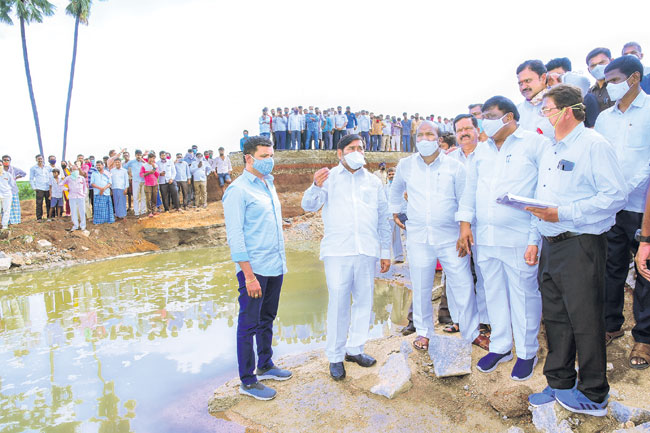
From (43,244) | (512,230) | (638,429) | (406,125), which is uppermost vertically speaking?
(406,125)

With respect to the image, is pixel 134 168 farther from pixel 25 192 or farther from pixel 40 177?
pixel 25 192

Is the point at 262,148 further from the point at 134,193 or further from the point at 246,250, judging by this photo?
the point at 134,193

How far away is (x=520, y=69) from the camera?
146 inches

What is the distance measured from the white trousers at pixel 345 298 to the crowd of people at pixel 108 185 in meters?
10.9

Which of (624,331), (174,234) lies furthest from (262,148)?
(174,234)

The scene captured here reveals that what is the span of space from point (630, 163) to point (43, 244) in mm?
12533

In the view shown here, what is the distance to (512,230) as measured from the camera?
118 inches

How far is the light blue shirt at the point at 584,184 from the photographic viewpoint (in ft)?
7.80

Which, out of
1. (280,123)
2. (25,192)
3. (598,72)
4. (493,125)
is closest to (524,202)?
(493,125)

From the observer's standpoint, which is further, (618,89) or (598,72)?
(598,72)

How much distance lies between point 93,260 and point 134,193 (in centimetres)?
310

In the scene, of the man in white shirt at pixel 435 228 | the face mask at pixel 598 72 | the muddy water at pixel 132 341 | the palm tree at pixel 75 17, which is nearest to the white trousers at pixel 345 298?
the man in white shirt at pixel 435 228

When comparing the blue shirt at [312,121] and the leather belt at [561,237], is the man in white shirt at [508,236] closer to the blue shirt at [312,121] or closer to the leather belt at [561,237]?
the leather belt at [561,237]

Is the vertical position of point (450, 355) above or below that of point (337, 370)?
above
